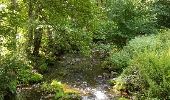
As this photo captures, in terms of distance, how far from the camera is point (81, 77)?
69.8 feet

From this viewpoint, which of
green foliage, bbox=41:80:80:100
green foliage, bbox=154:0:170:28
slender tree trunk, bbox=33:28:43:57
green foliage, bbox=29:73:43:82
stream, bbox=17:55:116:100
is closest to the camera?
green foliage, bbox=41:80:80:100

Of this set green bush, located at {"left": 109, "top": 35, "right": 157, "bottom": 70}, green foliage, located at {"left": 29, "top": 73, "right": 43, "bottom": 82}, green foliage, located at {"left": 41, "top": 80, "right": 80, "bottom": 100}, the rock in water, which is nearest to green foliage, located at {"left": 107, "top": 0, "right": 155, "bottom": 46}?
green bush, located at {"left": 109, "top": 35, "right": 157, "bottom": 70}

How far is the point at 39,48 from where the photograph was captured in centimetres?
2489

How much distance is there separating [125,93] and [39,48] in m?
9.00

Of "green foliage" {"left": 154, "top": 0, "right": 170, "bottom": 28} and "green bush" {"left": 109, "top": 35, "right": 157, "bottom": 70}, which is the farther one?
"green foliage" {"left": 154, "top": 0, "right": 170, "bottom": 28}

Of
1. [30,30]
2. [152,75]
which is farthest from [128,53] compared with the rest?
[152,75]

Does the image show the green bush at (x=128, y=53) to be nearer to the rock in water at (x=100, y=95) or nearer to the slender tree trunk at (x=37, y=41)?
the rock in water at (x=100, y=95)

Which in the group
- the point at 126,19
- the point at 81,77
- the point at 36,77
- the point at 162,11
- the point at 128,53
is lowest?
the point at 36,77

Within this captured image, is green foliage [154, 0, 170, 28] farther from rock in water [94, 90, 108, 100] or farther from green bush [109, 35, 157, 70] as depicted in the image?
rock in water [94, 90, 108, 100]

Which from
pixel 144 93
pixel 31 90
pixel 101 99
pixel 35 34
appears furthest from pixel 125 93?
pixel 35 34

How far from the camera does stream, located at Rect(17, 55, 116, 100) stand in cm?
1762

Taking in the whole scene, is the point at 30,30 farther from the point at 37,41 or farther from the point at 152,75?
the point at 152,75

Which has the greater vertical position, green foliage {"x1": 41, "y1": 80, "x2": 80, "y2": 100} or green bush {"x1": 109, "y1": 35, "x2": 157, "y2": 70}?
green bush {"x1": 109, "y1": 35, "x2": 157, "y2": 70}

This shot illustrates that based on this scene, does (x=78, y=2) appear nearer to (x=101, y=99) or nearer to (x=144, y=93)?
(x=101, y=99)
